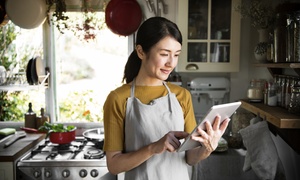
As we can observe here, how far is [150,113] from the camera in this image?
3.42 feet

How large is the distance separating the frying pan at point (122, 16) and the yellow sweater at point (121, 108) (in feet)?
4.05

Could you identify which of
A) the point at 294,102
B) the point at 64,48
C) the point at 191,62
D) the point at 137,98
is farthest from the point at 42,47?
the point at 294,102

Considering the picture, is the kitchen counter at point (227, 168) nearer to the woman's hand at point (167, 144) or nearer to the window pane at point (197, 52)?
the window pane at point (197, 52)

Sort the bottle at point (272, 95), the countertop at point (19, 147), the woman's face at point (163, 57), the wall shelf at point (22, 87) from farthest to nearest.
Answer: the wall shelf at point (22, 87)
the countertop at point (19, 147)
the bottle at point (272, 95)
the woman's face at point (163, 57)

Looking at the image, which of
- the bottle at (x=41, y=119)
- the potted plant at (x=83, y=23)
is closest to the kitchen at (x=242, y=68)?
the potted plant at (x=83, y=23)

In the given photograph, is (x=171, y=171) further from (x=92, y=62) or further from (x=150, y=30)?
(x=92, y=62)

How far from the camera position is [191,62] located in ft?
6.82

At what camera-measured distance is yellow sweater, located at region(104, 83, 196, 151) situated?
1.00m

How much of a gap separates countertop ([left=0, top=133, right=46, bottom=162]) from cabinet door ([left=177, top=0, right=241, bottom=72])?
3.91 feet

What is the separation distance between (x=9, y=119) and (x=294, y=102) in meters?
2.37

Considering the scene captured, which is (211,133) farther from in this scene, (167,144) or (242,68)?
(242,68)

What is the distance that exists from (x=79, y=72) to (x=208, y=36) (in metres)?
1.20

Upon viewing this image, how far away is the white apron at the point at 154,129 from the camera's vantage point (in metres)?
1.03

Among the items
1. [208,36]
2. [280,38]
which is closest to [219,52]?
[208,36]
